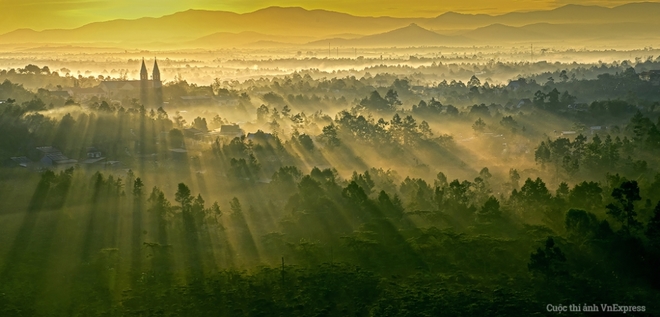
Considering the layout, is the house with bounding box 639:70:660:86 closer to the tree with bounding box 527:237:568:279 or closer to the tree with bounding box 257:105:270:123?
the tree with bounding box 257:105:270:123

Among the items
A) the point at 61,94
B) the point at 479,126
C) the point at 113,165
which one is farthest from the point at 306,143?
the point at 61,94

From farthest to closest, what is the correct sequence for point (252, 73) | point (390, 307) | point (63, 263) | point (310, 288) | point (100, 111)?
point (252, 73), point (100, 111), point (63, 263), point (310, 288), point (390, 307)

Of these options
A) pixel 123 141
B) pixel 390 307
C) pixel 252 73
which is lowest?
pixel 390 307

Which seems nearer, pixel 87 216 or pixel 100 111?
pixel 87 216

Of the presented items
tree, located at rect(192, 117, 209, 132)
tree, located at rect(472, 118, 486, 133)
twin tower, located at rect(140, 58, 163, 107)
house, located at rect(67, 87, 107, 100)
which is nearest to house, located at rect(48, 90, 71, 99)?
house, located at rect(67, 87, 107, 100)

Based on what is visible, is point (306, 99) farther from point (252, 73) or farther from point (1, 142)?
point (252, 73)

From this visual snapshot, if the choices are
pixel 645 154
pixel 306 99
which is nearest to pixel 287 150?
pixel 645 154

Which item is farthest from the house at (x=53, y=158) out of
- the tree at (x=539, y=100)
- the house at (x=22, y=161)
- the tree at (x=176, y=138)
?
the tree at (x=539, y=100)


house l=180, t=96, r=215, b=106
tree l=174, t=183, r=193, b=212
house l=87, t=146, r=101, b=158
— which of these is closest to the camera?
tree l=174, t=183, r=193, b=212

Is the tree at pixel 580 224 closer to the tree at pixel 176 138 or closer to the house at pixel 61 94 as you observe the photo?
the tree at pixel 176 138
